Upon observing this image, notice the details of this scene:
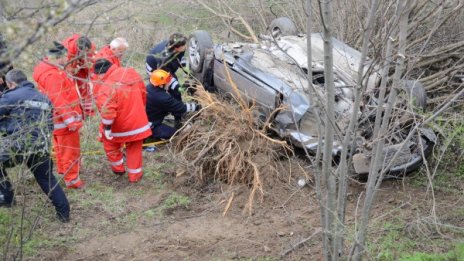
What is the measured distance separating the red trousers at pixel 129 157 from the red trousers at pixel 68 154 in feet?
1.35

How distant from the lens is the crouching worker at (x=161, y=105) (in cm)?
719

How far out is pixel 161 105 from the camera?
7.29 m

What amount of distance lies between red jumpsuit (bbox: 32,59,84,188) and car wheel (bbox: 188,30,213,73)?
2.05 m

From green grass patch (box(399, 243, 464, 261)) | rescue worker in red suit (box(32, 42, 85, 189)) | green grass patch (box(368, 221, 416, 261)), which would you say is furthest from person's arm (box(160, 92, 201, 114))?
green grass patch (box(399, 243, 464, 261))

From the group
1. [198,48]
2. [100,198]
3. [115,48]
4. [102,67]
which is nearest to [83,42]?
[102,67]

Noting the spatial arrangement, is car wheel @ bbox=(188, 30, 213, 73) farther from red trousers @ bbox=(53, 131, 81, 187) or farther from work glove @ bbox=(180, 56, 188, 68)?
red trousers @ bbox=(53, 131, 81, 187)

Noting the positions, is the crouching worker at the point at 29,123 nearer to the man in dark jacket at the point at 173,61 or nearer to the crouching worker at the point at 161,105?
the crouching worker at the point at 161,105

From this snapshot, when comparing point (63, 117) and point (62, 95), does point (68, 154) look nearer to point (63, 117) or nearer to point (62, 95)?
point (63, 117)

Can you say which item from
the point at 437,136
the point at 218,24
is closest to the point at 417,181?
the point at 437,136

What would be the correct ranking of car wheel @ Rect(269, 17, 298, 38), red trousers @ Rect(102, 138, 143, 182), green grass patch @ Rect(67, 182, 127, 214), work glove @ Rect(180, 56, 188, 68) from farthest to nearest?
1. car wheel @ Rect(269, 17, 298, 38)
2. work glove @ Rect(180, 56, 188, 68)
3. red trousers @ Rect(102, 138, 143, 182)
4. green grass patch @ Rect(67, 182, 127, 214)

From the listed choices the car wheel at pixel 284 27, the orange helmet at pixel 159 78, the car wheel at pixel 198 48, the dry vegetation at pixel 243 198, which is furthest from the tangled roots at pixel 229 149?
the car wheel at pixel 284 27

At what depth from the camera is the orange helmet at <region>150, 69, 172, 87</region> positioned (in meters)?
7.12

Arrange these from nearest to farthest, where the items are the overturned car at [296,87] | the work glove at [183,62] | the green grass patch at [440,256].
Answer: the green grass patch at [440,256]
the overturned car at [296,87]
the work glove at [183,62]

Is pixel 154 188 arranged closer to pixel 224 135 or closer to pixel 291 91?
pixel 224 135
